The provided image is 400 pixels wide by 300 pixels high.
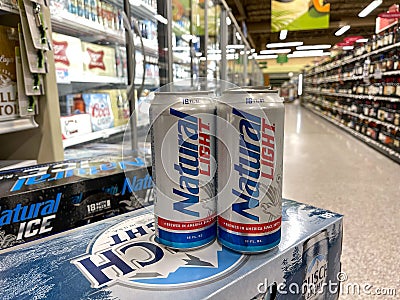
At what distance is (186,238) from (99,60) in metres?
2.14

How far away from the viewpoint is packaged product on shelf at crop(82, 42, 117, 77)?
2.34 metres

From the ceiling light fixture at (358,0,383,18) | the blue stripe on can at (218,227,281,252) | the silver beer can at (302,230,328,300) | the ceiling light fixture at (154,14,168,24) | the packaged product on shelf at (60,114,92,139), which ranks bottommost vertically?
the silver beer can at (302,230,328,300)

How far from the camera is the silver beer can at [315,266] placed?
0.77m

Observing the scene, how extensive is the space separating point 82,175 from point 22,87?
2.18ft

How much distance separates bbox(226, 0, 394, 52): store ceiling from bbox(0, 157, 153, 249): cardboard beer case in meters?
7.48

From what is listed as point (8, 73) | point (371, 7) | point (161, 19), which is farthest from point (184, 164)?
point (371, 7)

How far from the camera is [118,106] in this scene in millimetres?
2850

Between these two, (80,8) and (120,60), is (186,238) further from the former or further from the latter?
(120,60)

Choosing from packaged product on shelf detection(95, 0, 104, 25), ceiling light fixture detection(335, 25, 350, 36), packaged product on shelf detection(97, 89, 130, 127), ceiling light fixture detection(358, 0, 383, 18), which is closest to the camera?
packaged product on shelf detection(95, 0, 104, 25)

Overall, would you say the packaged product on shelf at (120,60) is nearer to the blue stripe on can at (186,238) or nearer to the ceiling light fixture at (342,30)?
the blue stripe on can at (186,238)

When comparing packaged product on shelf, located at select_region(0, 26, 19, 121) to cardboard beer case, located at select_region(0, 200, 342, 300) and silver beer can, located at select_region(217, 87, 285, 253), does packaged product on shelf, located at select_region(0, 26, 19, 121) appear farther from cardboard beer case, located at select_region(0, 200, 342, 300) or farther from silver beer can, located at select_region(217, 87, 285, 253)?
silver beer can, located at select_region(217, 87, 285, 253)

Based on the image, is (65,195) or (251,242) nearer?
(251,242)

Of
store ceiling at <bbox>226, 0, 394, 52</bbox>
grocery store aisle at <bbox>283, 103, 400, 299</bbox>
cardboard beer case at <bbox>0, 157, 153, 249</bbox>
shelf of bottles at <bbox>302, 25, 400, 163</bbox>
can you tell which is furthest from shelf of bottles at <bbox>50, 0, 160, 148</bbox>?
store ceiling at <bbox>226, 0, 394, 52</bbox>

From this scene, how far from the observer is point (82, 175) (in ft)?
3.51
